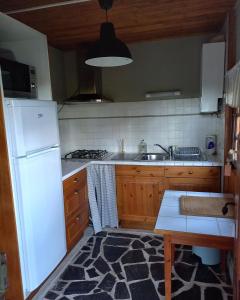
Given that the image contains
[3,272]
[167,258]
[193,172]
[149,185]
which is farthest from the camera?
[149,185]

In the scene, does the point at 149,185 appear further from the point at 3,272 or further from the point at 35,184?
the point at 3,272

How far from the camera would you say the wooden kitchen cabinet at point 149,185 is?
104 inches

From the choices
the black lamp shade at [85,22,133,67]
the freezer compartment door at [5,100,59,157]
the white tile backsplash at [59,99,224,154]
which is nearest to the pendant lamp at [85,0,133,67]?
the black lamp shade at [85,22,133,67]

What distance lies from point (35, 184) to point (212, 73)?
2.04 metres

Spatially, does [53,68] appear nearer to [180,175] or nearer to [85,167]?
[85,167]

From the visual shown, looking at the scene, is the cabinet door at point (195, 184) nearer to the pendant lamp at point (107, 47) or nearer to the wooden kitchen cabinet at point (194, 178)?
the wooden kitchen cabinet at point (194, 178)

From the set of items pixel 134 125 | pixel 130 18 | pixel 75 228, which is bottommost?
pixel 75 228

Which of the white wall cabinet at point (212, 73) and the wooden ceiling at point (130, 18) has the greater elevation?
the wooden ceiling at point (130, 18)

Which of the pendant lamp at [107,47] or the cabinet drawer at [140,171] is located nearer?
the pendant lamp at [107,47]

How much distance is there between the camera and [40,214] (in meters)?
1.95

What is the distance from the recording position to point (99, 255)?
97.3 inches

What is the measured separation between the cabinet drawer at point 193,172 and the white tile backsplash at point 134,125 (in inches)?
22.2

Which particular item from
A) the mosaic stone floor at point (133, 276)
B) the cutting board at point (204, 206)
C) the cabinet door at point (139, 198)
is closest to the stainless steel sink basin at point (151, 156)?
the cabinet door at point (139, 198)

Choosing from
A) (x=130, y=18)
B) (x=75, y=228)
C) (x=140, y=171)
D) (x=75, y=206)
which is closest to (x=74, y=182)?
(x=75, y=206)
